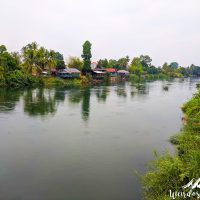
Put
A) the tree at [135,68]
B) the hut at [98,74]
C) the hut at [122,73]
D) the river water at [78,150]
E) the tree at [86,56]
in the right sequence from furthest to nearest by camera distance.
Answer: the tree at [135,68] < the hut at [122,73] < the hut at [98,74] < the tree at [86,56] < the river water at [78,150]

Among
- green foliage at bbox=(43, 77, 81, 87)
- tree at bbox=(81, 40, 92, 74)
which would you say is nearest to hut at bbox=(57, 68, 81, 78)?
green foliage at bbox=(43, 77, 81, 87)

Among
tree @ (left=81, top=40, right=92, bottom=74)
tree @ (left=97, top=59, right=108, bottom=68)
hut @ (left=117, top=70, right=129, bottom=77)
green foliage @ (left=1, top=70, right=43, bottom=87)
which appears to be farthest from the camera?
hut @ (left=117, top=70, right=129, bottom=77)

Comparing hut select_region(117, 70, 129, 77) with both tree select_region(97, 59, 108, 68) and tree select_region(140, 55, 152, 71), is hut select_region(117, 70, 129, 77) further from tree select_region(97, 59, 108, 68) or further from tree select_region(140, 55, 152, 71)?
tree select_region(140, 55, 152, 71)

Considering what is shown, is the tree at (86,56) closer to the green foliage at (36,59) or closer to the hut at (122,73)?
the green foliage at (36,59)

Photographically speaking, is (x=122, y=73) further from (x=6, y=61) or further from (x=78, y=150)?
(x=78, y=150)

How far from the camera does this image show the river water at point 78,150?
10352mm

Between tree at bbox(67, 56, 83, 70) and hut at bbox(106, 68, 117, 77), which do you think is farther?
hut at bbox(106, 68, 117, 77)

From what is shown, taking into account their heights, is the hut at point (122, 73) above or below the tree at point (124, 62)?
below

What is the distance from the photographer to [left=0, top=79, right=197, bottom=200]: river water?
34.0 feet

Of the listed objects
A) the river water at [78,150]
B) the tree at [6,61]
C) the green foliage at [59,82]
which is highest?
the tree at [6,61]

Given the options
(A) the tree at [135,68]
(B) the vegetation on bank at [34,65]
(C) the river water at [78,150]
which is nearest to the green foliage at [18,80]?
(B) the vegetation on bank at [34,65]

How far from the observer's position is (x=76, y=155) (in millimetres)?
14062

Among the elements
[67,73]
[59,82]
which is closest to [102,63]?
[67,73]

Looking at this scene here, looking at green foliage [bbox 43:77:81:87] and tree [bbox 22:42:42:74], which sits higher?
tree [bbox 22:42:42:74]
